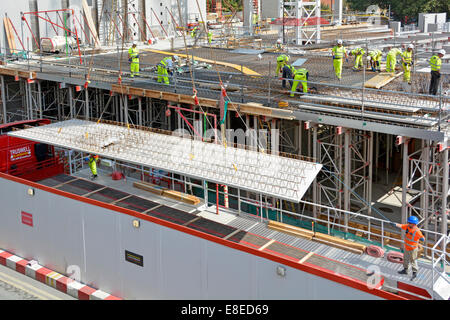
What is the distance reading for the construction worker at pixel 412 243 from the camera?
1080 centimetres

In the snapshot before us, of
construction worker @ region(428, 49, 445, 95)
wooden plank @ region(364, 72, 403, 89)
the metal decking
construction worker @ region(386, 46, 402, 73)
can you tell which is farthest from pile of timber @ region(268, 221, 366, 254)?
construction worker @ region(386, 46, 402, 73)

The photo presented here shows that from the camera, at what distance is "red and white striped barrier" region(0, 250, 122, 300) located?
50.5ft

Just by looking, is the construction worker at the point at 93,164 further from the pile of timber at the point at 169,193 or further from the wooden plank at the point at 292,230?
the wooden plank at the point at 292,230

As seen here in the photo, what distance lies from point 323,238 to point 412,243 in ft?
8.48

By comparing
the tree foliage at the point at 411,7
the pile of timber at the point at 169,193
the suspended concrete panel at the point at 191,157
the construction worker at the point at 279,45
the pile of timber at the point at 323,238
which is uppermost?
the tree foliage at the point at 411,7

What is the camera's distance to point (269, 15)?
59969 millimetres

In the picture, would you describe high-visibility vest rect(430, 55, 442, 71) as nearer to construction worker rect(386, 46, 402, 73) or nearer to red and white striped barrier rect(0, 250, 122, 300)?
construction worker rect(386, 46, 402, 73)

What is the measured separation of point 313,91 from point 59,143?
341 inches

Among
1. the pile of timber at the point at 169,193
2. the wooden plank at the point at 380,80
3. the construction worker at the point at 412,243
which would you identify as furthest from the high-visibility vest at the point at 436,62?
the pile of timber at the point at 169,193

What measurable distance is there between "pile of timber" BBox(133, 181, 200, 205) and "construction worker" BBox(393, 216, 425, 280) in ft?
20.7

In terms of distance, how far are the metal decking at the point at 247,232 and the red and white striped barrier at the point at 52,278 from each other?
257 cm

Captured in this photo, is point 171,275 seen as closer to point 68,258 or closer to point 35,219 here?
point 68,258
